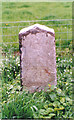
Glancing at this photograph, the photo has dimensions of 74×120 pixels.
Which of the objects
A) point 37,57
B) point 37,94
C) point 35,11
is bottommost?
point 37,94

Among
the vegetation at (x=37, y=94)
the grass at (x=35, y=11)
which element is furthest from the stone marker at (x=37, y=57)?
the grass at (x=35, y=11)

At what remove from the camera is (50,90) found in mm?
2723

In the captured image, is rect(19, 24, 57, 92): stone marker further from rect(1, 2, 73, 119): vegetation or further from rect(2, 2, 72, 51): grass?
rect(2, 2, 72, 51): grass

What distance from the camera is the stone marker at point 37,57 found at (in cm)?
Result: 259

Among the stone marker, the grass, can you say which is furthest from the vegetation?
the grass

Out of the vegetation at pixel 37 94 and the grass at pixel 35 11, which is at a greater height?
the grass at pixel 35 11

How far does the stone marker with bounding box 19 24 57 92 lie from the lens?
8.50 feet

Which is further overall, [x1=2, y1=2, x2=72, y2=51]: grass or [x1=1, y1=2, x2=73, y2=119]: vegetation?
[x1=2, y1=2, x2=72, y2=51]: grass

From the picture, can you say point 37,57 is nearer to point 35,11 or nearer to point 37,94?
point 37,94

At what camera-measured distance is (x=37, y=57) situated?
2.67 meters

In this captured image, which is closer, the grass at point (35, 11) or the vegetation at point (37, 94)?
the vegetation at point (37, 94)

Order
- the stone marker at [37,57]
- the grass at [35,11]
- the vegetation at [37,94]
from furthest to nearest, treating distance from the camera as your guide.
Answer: the grass at [35,11], the stone marker at [37,57], the vegetation at [37,94]

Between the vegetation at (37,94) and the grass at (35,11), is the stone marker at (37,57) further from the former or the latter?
the grass at (35,11)

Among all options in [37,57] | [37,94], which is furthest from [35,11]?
[37,94]
